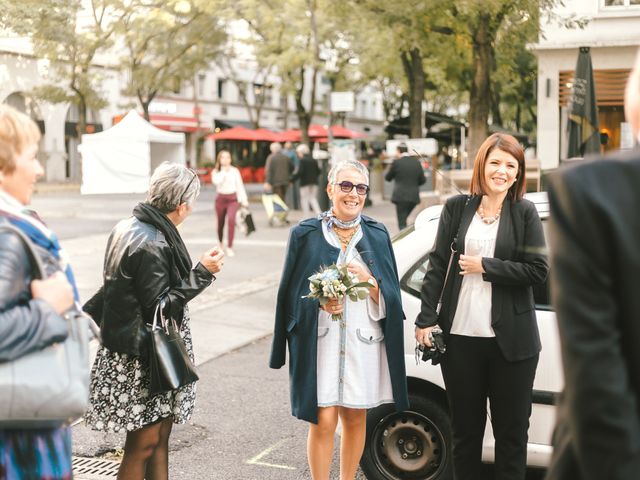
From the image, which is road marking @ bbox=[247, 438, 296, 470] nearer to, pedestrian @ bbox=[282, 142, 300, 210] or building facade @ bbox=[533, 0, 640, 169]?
building facade @ bbox=[533, 0, 640, 169]

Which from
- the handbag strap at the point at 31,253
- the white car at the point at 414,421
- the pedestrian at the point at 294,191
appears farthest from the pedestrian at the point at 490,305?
the pedestrian at the point at 294,191

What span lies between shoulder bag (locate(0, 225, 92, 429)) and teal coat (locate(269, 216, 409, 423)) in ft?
6.03

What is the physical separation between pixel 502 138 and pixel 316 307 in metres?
1.20

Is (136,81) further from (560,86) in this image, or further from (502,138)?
(502,138)

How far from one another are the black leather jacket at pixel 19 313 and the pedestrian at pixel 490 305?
2.03 m

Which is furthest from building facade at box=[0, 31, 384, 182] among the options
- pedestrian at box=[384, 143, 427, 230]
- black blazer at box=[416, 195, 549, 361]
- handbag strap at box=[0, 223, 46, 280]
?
pedestrian at box=[384, 143, 427, 230]

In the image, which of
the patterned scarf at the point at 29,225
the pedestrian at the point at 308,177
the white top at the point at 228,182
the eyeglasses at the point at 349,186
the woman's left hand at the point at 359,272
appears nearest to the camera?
the patterned scarf at the point at 29,225

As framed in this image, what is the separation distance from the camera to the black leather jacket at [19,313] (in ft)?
7.66

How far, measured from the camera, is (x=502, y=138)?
4066 mm

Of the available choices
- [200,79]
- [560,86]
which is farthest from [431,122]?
[200,79]

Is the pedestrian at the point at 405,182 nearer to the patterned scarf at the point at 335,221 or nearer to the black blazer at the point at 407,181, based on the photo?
the black blazer at the point at 407,181

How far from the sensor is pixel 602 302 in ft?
5.53

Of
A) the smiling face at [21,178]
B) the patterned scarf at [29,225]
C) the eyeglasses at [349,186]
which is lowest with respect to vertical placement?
the patterned scarf at [29,225]

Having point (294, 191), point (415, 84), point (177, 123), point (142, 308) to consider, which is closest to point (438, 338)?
point (142, 308)
